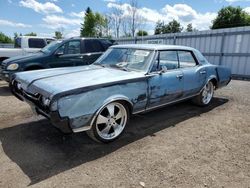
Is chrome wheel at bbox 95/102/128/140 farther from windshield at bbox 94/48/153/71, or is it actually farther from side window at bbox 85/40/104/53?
side window at bbox 85/40/104/53

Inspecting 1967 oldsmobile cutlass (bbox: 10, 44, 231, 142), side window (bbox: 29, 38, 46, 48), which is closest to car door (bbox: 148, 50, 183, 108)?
1967 oldsmobile cutlass (bbox: 10, 44, 231, 142)

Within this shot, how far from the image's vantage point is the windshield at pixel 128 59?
4355mm

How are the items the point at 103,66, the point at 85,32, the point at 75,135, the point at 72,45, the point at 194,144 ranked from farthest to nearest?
the point at 85,32 < the point at 72,45 < the point at 103,66 < the point at 75,135 < the point at 194,144

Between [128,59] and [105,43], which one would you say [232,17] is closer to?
[105,43]

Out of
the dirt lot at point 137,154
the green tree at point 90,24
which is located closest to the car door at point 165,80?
the dirt lot at point 137,154

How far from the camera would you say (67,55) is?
25.2 feet

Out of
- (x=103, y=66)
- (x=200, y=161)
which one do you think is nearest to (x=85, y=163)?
(x=200, y=161)

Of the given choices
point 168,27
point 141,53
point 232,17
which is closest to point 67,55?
point 141,53

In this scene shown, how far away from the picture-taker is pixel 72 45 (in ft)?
25.9

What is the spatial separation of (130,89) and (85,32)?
43067 millimetres

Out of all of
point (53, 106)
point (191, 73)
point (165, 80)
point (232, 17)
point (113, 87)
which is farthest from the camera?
point (232, 17)

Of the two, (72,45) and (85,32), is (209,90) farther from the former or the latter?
(85,32)

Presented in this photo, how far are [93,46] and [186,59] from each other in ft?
13.6

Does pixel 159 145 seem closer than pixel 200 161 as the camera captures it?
No
